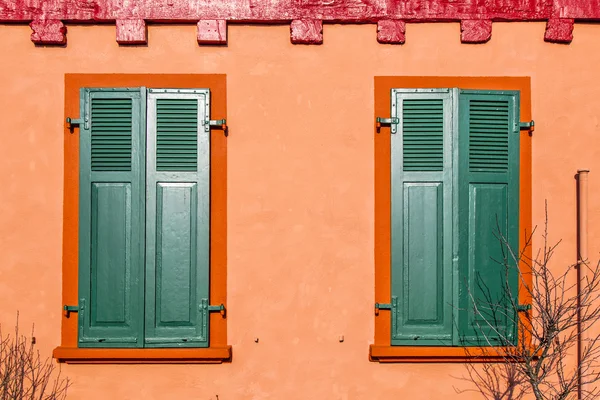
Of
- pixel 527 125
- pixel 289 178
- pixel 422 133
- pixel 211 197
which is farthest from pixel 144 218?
pixel 527 125

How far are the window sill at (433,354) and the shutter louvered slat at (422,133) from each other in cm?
134

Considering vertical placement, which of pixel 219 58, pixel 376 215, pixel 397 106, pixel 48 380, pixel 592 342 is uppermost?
pixel 219 58

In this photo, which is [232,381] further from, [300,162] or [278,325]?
[300,162]

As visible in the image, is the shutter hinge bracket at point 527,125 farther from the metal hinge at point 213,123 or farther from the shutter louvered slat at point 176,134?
the shutter louvered slat at point 176,134

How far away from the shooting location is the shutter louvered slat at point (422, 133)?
14.9ft

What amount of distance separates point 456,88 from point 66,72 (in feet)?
9.70

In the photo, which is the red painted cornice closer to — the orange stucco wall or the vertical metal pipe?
the orange stucco wall

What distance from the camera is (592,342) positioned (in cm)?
450

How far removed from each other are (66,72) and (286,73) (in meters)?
1.67

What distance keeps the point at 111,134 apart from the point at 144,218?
679mm

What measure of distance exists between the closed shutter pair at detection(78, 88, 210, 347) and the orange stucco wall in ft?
0.71

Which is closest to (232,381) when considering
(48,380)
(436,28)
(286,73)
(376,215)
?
(48,380)

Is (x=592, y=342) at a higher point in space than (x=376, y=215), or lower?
lower

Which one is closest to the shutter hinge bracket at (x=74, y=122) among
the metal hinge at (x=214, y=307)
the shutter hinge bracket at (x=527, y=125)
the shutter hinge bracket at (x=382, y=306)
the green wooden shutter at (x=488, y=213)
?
the metal hinge at (x=214, y=307)
